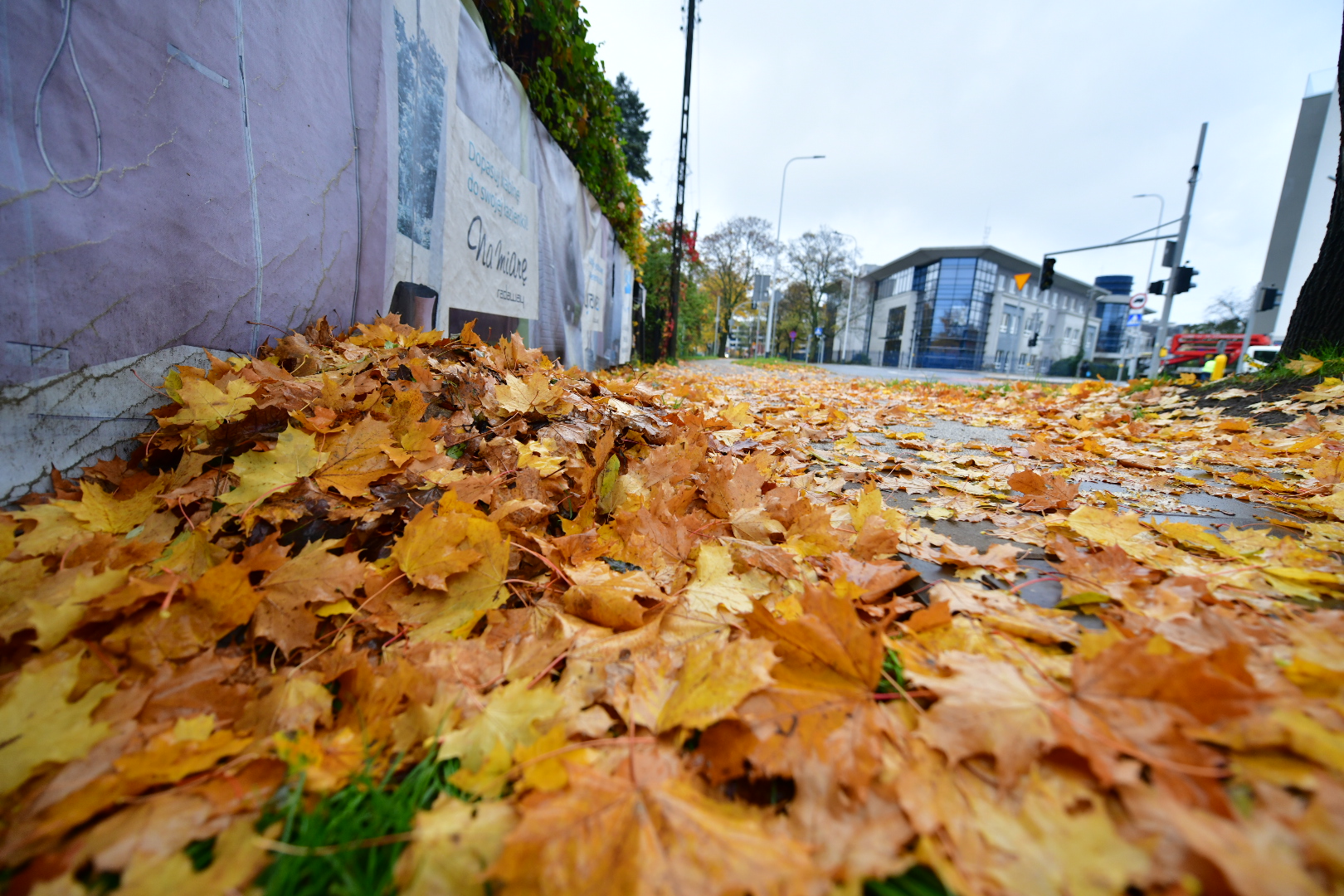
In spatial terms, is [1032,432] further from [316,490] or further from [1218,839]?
[316,490]

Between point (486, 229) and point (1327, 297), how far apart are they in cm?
683

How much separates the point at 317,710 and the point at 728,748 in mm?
692

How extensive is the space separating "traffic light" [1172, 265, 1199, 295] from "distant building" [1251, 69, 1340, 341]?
689 cm

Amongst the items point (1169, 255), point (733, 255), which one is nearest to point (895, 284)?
point (733, 255)

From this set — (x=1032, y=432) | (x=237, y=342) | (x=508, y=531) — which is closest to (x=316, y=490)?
(x=508, y=531)

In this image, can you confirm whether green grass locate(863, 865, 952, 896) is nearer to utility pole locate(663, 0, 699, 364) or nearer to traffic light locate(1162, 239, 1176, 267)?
utility pole locate(663, 0, 699, 364)

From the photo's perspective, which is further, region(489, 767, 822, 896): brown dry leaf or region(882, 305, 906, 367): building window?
region(882, 305, 906, 367): building window

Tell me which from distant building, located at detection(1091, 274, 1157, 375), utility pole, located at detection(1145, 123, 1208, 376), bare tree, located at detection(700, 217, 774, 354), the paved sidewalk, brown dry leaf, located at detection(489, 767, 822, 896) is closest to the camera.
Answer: brown dry leaf, located at detection(489, 767, 822, 896)

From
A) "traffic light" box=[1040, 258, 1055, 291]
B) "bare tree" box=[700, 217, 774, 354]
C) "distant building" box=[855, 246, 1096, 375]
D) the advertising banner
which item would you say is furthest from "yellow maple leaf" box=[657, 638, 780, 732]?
"distant building" box=[855, 246, 1096, 375]

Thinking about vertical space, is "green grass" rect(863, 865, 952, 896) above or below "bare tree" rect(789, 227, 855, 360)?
below

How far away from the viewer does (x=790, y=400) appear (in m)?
4.97

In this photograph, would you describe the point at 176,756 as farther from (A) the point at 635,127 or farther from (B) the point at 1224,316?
(B) the point at 1224,316

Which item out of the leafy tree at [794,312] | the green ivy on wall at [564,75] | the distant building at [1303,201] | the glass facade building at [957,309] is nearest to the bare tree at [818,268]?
the leafy tree at [794,312]

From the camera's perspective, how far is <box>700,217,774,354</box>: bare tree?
112 ft
